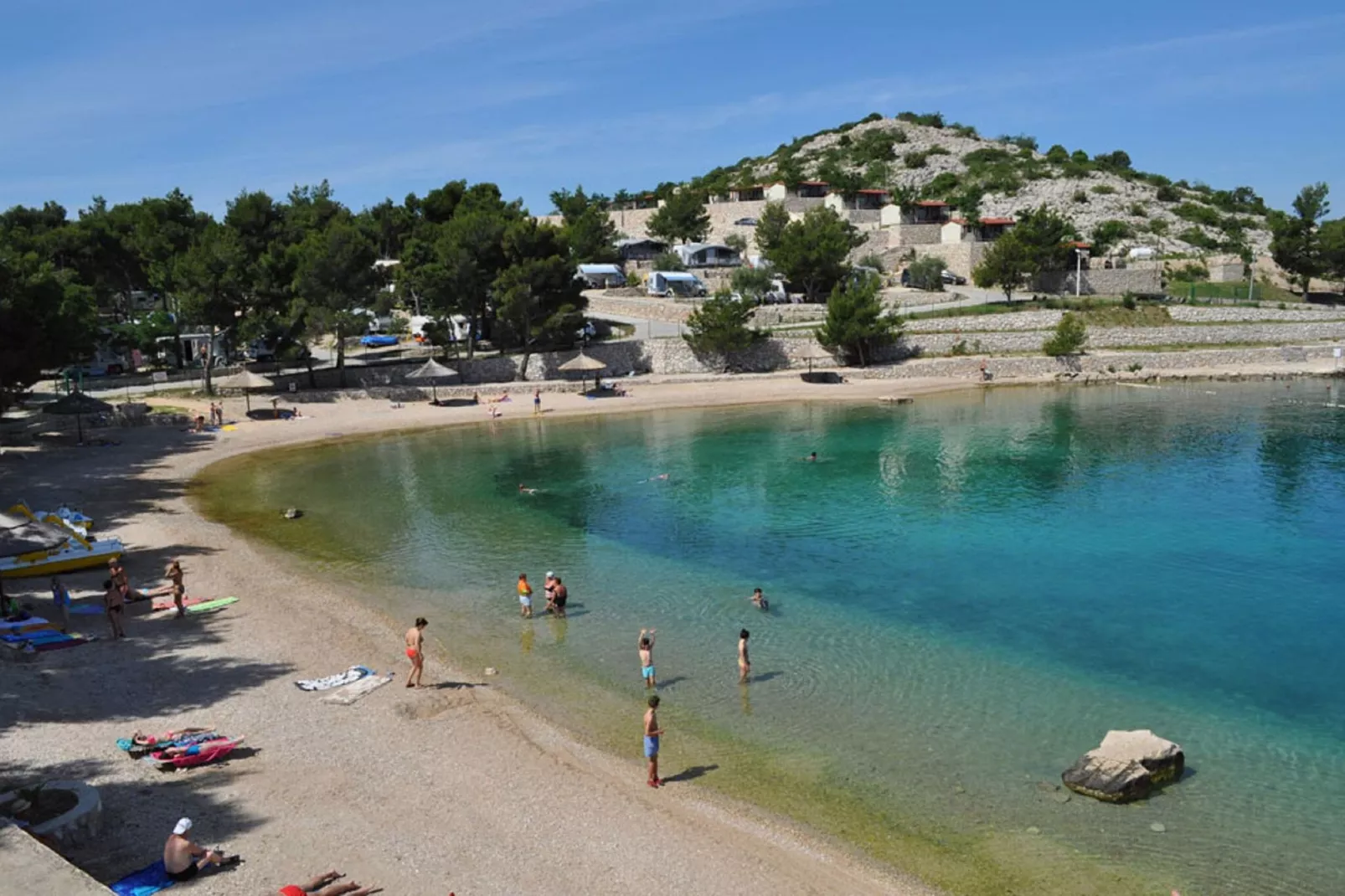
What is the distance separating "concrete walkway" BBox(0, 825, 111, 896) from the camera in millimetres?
8922

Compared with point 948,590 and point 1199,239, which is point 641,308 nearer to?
point 948,590

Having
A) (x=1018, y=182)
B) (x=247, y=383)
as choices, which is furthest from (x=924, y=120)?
(x=247, y=383)

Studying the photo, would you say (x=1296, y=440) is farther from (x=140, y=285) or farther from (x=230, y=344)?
(x=140, y=285)

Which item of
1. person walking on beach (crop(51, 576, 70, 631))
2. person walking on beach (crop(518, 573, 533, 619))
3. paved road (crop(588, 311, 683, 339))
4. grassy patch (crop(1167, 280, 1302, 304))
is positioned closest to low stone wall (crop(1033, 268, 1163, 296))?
grassy patch (crop(1167, 280, 1302, 304))

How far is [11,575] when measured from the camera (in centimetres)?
2338

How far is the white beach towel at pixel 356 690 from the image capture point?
17.0 meters

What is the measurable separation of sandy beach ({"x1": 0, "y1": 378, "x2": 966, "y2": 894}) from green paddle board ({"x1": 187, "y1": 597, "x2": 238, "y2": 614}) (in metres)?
0.33

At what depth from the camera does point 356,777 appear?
1416 centimetres

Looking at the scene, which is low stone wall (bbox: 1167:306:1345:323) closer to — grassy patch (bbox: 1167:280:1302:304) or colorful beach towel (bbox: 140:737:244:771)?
grassy patch (bbox: 1167:280:1302:304)

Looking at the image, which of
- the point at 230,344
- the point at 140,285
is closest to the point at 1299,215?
the point at 230,344

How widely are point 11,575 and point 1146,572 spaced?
2958 cm

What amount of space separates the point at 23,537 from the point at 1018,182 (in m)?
121

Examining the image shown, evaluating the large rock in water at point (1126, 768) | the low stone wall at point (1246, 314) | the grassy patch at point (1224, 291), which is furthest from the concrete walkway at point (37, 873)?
the grassy patch at point (1224, 291)

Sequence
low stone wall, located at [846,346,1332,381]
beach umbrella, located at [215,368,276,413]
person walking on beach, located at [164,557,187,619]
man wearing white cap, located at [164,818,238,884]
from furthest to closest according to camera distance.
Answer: low stone wall, located at [846,346,1332,381] → beach umbrella, located at [215,368,276,413] → person walking on beach, located at [164,557,187,619] → man wearing white cap, located at [164,818,238,884]
